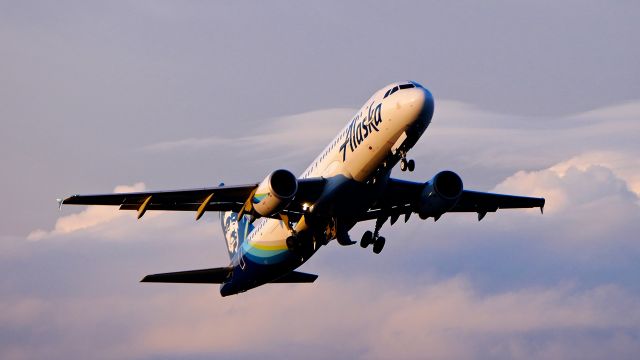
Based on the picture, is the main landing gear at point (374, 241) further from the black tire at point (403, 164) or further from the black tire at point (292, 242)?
the black tire at point (403, 164)

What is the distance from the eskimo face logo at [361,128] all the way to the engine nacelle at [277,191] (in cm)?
238

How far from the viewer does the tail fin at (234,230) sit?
61.5 m

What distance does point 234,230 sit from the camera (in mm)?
64875

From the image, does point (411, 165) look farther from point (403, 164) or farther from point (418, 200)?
point (418, 200)

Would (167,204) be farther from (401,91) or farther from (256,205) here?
(401,91)

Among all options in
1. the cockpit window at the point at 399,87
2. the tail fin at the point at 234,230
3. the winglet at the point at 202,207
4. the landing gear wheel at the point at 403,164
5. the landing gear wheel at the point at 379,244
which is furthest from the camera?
the tail fin at the point at 234,230

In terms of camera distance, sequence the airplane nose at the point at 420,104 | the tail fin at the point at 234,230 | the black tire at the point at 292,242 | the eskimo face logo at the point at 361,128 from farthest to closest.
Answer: the tail fin at the point at 234,230 < the black tire at the point at 292,242 < the eskimo face logo at the point at 361,128 < the airplane nose at the point at 420,104

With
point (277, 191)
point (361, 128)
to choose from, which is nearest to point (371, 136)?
point (361, 128)

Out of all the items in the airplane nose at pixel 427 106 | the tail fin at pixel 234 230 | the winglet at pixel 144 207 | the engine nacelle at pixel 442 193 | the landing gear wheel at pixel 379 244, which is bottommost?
the tail fin at pixel 234 230

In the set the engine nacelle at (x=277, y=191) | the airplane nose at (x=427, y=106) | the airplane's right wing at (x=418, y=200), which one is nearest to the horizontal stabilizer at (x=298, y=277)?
the airplane's right wing at (x=418, y=200)

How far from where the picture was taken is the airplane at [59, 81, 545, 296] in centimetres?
4672

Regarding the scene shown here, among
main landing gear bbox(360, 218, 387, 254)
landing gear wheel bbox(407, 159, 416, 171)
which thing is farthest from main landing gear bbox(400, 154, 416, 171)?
main landing gear bbox(360, 218, 387, 254)

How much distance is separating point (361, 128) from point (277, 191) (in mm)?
4274

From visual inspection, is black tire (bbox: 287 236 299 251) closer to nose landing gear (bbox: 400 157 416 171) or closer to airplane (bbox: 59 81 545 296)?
airplane (bbox: 59 81 545 296)
